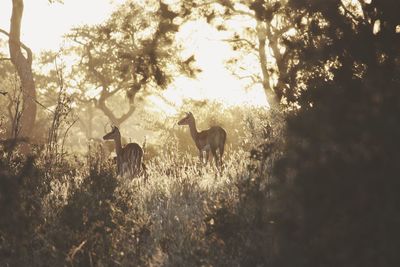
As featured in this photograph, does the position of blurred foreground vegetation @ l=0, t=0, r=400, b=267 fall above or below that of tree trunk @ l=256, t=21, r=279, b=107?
below

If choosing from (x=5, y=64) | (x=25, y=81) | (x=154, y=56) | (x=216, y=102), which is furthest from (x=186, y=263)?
(x=5, y=64)

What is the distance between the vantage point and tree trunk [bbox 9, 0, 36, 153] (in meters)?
27.3

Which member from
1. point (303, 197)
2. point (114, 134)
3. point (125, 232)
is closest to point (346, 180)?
point (303, 197)

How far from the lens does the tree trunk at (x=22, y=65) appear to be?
27297mm

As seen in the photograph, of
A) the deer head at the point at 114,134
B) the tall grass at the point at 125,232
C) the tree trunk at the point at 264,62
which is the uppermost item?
the tree trunk at the point at 264,62

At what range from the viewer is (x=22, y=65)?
92.7 ft

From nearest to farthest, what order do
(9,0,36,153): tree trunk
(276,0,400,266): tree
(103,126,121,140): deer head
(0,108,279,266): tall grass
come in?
1. (276,0,400,266): tree
2. (0,108,279,266): tall grass
3. (103,126,121,140): deer head
4. (9,0,36,153): tree trunk

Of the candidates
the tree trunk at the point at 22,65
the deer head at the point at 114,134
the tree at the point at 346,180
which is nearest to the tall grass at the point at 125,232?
the tree at the point at 346,180

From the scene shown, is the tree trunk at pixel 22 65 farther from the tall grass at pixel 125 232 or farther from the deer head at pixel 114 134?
the tall grass at pixel 125 232

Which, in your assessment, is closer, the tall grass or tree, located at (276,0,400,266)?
tree, located at (276,0,400,266)

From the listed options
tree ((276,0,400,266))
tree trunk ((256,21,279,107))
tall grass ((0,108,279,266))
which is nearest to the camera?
tree ((276,0,400,266))

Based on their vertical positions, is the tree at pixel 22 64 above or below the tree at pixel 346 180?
above

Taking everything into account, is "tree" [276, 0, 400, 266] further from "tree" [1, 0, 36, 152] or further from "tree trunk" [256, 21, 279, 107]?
"tree" [1, 0, 36, 152]

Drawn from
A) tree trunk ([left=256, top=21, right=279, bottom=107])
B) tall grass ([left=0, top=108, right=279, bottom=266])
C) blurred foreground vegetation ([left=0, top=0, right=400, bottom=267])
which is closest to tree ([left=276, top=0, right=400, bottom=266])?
blurred foreground vegetation ([left=0, top=0, right=400, bottom=267])
